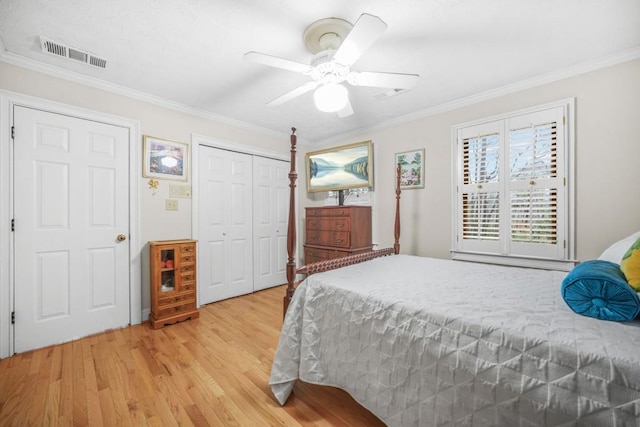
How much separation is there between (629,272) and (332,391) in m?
1.67

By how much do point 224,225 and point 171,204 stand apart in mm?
720

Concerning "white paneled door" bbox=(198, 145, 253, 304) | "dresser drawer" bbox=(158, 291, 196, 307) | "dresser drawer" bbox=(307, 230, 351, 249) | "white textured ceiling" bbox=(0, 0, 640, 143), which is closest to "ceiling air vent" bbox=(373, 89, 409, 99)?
"white textured ceiling" bbox=(0, 0, 640, 143)

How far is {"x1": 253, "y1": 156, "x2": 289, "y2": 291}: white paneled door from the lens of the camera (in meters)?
3.90

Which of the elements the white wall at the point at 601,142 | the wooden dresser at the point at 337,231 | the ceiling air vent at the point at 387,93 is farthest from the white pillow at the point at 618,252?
the wooden dresser at the point at 337,231

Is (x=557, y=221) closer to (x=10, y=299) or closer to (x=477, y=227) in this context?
(x=477, y=227)

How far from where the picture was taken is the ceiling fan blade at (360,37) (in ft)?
4.16

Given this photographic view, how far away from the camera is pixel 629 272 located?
1.07m

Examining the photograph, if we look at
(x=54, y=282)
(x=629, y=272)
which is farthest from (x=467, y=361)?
(x=54, y=282)

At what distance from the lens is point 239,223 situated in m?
3.69

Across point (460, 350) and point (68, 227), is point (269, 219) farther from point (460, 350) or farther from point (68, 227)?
point (460, 350)

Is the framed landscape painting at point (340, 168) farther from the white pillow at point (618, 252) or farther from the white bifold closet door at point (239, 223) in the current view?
the white pillow at point (618, 252)

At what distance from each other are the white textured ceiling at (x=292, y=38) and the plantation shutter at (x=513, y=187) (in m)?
0.47

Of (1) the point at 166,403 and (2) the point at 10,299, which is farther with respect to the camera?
(2) the point at 10,299

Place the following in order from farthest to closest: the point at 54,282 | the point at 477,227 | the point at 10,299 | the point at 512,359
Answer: the point at 477,227 → the point at 54,282 → the point at 10,299 → the point at 512,359
